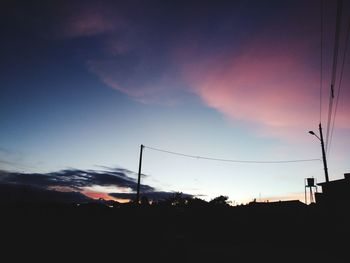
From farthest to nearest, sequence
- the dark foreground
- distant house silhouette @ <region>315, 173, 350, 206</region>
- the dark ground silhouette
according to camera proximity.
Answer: distant house silhouette @ <region>315, 173, 350, 206</region> → the dark ground silhouette → the dark foreground

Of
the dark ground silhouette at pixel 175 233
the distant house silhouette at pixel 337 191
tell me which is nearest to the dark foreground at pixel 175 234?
the dark ground silhouette at pixel 175 233

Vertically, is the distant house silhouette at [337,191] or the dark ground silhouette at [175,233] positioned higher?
the distant house silhouette at [337,191]

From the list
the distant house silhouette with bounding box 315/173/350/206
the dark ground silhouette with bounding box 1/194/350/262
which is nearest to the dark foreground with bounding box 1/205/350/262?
the dark ground silhouette with bounding box 1/194/350/262

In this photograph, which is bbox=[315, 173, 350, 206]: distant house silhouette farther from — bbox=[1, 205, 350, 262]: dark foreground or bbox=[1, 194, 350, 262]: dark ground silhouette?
bbox=[1, 194, 350, 262]: dark ground silhouette

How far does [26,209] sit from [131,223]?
8.81 metres

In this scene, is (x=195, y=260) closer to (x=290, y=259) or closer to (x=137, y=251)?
(x=137, y=251)

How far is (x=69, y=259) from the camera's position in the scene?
1670cm

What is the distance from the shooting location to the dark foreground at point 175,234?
1825cm

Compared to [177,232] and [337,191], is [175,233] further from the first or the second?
[337,191]

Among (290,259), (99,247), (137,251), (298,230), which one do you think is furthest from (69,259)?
(298,230)

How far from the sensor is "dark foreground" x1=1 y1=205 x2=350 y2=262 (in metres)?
18.2

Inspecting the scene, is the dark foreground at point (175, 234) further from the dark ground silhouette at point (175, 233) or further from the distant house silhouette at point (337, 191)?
the distant house silhouette at point (337, 191)

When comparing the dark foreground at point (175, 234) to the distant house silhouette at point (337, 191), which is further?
the distant house silhouette at point (337, 191)

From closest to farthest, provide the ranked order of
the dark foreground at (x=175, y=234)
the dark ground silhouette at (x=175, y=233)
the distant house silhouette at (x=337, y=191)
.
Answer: the dark foreground at (x=175, y=234) → the dark ground silhouette at (x=175, y=233) → the distant house silhouette at (x=337, y=191)
